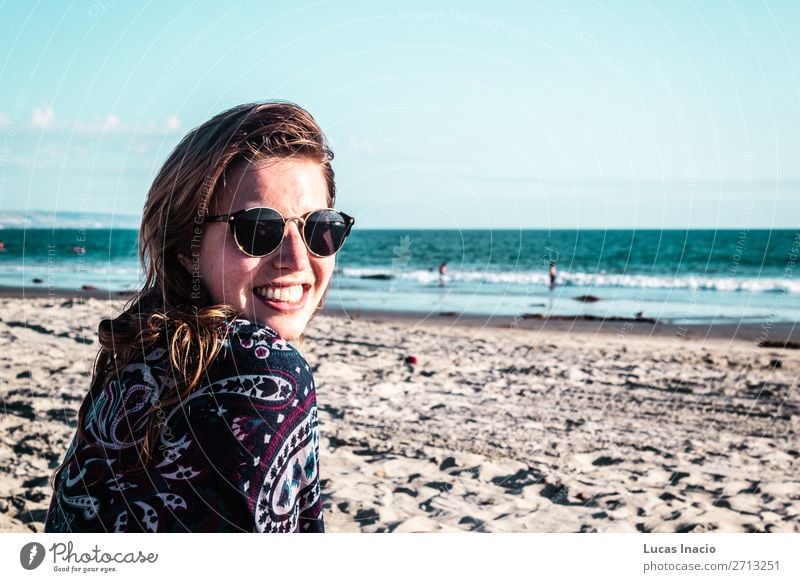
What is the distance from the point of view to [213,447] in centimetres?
Result: 146

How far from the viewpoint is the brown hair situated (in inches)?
59.9

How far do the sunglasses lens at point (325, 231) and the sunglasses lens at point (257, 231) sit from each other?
103mm

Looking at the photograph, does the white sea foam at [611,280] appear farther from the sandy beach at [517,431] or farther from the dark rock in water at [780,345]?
the sandy beach at [517,431]

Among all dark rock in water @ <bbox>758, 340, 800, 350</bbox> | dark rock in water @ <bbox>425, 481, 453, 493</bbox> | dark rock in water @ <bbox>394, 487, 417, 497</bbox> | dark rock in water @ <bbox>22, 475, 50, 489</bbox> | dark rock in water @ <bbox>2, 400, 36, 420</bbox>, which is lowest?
dark rock in water @ <bbox>22, 475, 50, 489</bbox>

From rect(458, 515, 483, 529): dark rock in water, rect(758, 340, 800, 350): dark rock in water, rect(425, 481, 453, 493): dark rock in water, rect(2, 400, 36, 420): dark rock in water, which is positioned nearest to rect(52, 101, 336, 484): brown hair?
rect(458, 515, 483, 529): dark rock in water

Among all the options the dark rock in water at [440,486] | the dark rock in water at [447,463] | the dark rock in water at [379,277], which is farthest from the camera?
the dark rock in water at [379,277]

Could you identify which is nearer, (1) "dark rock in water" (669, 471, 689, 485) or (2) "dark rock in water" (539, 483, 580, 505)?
(2) "dark rock in water" (539, 483, 580, 505)

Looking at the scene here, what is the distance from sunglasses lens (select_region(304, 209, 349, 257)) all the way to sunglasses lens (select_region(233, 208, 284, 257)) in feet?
0.34

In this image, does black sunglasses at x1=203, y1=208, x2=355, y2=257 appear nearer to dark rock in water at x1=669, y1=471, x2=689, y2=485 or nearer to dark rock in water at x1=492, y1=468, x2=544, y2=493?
dark rock in water at x1=492, y1=468, x2=544, y2=493

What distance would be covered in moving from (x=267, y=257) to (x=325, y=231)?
0.18 metres

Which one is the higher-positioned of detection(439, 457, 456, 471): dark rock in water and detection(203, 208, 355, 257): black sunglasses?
detection(203, 208, 355, 257): black sunglasses

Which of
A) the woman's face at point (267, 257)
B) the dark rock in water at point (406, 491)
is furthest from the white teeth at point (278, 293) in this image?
the dark rock in water at point (406, 491)

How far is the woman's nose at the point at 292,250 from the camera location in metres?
1.74
